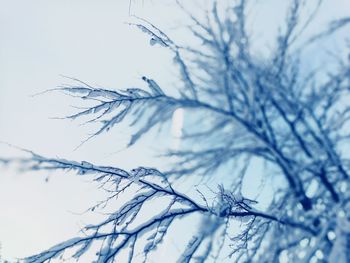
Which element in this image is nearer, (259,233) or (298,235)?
(259,233)

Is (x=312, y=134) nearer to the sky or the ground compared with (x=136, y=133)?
nearer to the ground

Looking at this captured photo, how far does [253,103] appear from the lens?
516 centimetres

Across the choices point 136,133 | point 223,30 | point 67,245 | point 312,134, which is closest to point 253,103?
point 312,134

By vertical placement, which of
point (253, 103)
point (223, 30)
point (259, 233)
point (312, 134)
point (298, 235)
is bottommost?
point (298, 235)

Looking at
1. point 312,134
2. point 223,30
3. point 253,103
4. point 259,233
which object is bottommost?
point 259,233

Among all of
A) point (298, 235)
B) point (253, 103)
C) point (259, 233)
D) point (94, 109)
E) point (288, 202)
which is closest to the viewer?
point (94, 109)

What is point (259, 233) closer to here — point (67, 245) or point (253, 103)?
point (67, 245)

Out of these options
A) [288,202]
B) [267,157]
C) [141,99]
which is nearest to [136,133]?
[141,99]

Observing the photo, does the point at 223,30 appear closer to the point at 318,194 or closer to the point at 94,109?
the point at 318,194

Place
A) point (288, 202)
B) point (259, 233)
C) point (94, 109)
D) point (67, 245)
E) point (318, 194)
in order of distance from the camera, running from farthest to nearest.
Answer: point (318, 194)
point (288, 202)
point (259, 233)
point (94, 109)
point (67, 245)

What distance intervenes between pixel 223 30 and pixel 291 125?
1844mm

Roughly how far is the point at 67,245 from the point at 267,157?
3.62 meters

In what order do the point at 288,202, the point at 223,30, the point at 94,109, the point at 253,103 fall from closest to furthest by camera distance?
the point at 94,109 → the point at 288,202 → the point at 253,103 → the point at 223,30

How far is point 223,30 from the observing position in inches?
222
